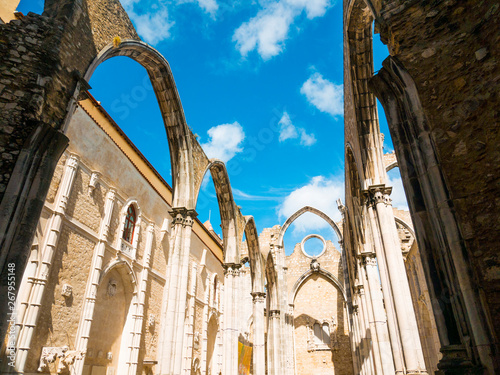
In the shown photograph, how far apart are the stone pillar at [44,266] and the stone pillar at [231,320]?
618 centimetres

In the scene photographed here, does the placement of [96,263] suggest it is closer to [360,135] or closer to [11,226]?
[11,226]

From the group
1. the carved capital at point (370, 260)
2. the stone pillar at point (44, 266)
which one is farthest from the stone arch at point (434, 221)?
the carved capital at point (370, 260)

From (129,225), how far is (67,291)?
13.1 ft

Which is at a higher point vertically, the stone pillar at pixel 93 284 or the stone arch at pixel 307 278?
the stone arch at pixel 307 278

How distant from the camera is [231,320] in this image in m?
12.3

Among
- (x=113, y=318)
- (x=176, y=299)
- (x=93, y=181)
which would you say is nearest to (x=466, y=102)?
(x=176, y=299)

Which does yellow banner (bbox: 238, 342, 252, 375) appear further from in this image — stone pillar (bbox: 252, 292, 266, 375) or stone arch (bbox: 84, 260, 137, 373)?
stone arch (bbox: 84, 260, 137, 373)

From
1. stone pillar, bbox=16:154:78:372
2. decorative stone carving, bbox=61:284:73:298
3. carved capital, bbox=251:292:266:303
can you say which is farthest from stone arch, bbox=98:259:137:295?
carved capital, bbox=251:292:266:303

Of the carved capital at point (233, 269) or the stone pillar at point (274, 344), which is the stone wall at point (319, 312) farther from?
the carved capital at point (233, 269)

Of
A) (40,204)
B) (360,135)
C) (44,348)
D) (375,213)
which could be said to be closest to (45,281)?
(44,348)

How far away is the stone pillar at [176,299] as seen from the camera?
777 centimetres

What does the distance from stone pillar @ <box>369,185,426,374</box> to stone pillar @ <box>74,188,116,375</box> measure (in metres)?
8.05

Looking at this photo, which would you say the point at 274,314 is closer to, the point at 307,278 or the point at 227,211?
the point at 307,278

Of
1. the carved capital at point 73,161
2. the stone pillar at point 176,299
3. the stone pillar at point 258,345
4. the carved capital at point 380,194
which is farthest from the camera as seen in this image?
the stone pillar at point 258,345
